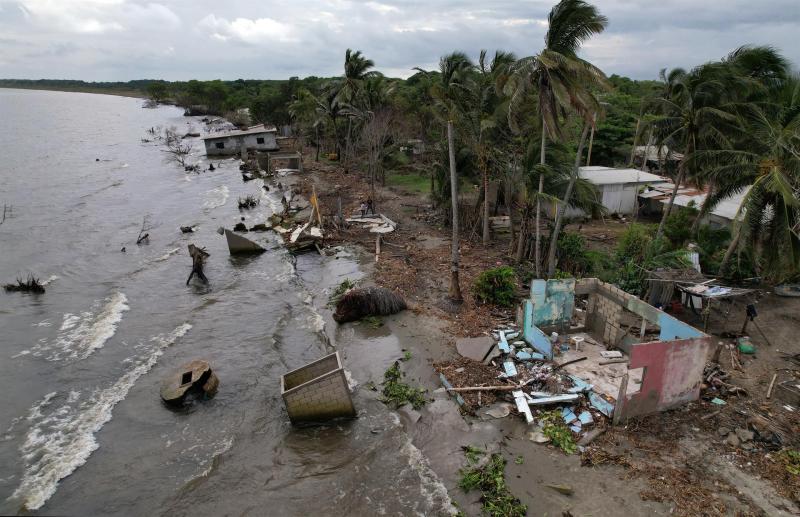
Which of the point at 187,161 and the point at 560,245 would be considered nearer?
the point at 560,245

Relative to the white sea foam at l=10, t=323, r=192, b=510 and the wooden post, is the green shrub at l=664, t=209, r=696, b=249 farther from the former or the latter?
the white sea foam at l=10, t=323, r=192, b=510

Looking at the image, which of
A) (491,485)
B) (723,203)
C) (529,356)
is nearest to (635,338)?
(529,356)

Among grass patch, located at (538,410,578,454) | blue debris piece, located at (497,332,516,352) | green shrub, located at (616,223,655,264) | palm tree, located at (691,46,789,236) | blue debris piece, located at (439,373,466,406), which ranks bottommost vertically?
blue debris piece, located at (439,373,466,406)

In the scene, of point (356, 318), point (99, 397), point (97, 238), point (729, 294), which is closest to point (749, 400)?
point (729, 294)

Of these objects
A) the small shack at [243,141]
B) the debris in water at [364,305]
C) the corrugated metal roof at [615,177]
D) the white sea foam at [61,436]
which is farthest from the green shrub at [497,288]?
the small shack at [243,141]

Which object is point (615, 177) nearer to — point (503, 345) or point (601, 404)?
point (503, 345)

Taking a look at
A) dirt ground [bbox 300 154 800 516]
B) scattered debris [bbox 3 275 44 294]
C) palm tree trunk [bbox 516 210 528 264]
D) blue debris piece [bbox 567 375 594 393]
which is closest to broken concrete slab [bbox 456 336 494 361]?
dirt ground [bbox 300 154 800 516]

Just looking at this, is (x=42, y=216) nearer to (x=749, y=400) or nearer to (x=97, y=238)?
(x=97, y=238)
